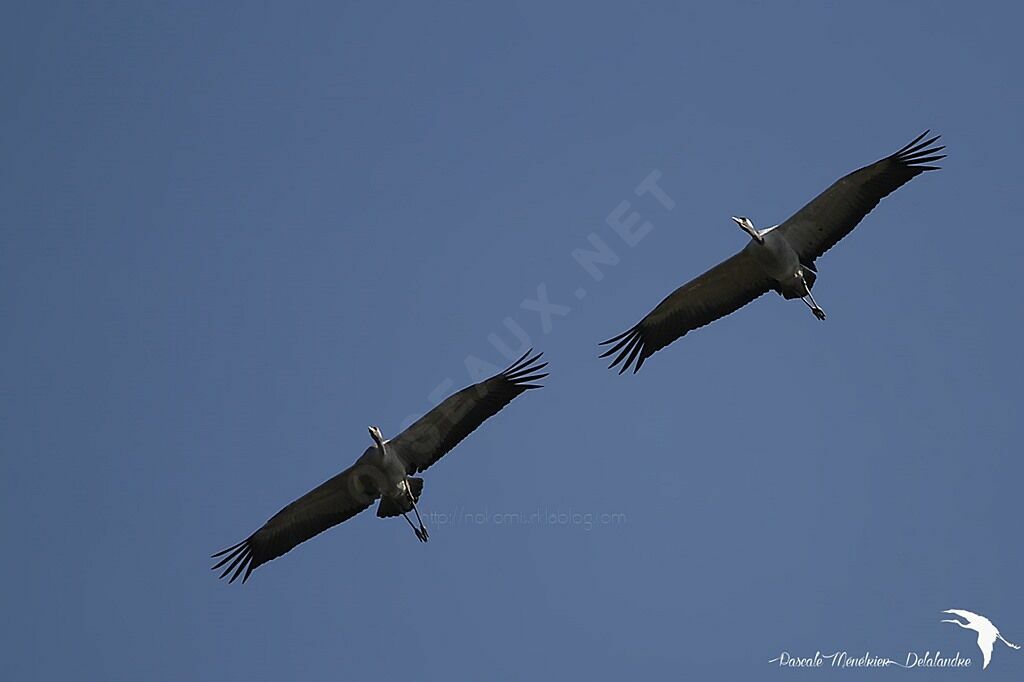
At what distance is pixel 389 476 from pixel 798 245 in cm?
833

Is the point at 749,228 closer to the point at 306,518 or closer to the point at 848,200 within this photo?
the point at 848,200

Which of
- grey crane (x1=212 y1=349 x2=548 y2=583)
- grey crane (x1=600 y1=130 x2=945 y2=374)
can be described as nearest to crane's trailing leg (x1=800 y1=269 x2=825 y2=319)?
grey crane (x1=600 y1=130 x2=945 y2=374)

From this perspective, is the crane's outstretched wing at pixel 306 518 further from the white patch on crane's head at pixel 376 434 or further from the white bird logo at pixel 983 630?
the white bird logo at pixel 983 630

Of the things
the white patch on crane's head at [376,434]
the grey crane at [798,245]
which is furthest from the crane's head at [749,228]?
the white patch on crane's head at [376,434]

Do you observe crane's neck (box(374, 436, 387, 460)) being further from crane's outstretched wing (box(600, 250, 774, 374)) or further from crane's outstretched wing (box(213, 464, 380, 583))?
crane's outstretched wing (box(600, 250, 774, 374))

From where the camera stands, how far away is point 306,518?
1121 inches

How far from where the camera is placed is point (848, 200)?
87.1 feet

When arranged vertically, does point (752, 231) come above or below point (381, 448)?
below

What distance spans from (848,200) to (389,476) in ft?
30.9

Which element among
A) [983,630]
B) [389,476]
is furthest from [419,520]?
[983,630]

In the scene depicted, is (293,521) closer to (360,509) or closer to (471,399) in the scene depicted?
(360,509)

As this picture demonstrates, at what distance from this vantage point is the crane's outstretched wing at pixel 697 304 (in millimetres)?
27203

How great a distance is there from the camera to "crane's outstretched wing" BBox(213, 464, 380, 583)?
91.1 feet

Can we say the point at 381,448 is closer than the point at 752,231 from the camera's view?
No
